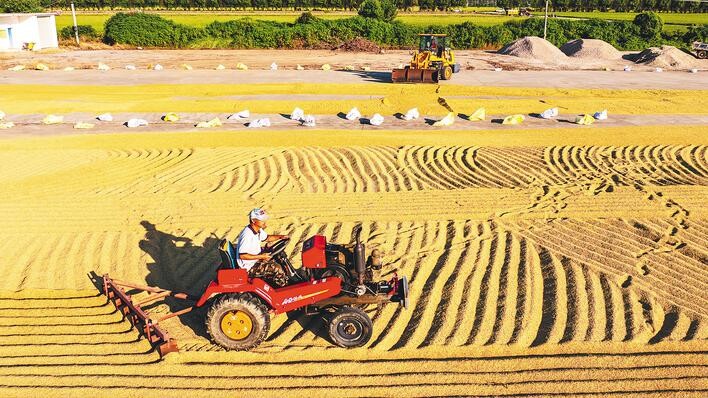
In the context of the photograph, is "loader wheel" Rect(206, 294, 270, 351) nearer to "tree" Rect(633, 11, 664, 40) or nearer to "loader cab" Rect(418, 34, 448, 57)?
"loader cab" Rect(418, 34, 448, 57)

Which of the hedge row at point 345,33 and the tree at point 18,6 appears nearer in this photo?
the hedge row at point 345,33

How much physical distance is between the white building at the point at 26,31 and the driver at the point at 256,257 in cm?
3829

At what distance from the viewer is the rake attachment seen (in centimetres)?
691

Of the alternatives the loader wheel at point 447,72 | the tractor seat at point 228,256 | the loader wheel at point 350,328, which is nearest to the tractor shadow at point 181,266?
the tractor seat at point 228,256

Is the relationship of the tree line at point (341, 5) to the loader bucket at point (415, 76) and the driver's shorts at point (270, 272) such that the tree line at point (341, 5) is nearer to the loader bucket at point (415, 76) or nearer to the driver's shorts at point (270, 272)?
the loader bucket at point (415, 76)

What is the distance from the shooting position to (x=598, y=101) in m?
22.9

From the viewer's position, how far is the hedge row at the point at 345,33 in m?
42.1

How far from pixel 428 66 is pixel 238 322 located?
21.4 meters

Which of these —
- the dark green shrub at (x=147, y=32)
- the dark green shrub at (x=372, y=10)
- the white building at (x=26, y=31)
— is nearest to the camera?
the white building at (x=26, y=31)

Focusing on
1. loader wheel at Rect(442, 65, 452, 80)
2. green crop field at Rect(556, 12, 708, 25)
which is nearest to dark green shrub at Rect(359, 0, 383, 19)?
loader wheel at Rect(442, 65, 452, 80)

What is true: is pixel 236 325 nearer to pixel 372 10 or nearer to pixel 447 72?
pixel 447 72

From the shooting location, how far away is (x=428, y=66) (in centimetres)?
2633

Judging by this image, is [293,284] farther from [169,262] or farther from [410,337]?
[169,262]

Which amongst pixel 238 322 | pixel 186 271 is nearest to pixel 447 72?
pixel 186 271
